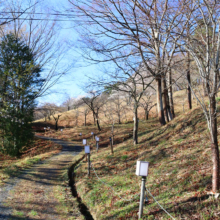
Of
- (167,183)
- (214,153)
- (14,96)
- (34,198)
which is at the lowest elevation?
(34,198)

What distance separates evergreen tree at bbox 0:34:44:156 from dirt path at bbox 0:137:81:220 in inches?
258

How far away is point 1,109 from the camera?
14711mm

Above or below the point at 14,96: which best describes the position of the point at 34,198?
below

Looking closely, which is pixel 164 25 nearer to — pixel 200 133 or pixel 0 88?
pixel 200 133

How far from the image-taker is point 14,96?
1569 cm

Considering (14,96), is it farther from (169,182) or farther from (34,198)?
(169,182)

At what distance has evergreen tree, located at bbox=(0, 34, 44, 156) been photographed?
15109 mm

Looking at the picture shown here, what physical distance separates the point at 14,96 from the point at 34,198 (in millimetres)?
10981

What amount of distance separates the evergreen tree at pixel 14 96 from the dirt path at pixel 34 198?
655 centimetres

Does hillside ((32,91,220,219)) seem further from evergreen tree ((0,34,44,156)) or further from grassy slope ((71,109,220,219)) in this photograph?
evergreen tree ((0,34,44,156))

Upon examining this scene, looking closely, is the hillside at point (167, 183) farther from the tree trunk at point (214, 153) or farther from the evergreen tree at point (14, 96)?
the evergreen tree at point (14, 96)

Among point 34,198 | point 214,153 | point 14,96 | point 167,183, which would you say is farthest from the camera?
point 14,96

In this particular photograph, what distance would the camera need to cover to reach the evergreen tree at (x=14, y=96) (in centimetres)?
1511

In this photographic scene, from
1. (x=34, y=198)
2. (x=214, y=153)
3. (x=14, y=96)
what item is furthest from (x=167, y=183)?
(x=14, y=96)
